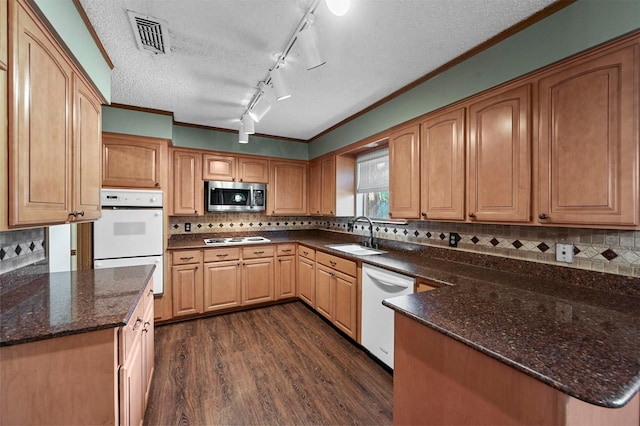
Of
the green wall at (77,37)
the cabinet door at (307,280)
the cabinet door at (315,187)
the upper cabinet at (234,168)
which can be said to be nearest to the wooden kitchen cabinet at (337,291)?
the cabinet door at (307,280)

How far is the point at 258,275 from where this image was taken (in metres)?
3.43

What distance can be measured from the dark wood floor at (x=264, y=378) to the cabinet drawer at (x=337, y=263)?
71 cm

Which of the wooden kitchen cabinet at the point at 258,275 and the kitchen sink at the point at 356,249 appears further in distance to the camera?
the wooden kitchen cabinet at the point at 258,275

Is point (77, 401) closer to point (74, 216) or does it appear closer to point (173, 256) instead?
point (74, 216)

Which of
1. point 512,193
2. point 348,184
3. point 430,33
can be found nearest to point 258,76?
point 430,33

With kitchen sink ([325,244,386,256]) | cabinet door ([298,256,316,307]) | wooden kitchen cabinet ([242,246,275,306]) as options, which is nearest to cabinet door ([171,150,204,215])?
wooden kitchen cabinet ([242,246,275,306])

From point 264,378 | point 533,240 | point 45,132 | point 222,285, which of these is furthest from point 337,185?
point 45,132

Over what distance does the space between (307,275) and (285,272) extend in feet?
1.24

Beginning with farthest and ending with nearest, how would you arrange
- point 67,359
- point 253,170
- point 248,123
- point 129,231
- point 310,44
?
point 253,170 < point 129,231 < point 248,123 < point 310,44 < point 67,359

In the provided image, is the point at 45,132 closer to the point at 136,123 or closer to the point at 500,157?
the point at 136,123

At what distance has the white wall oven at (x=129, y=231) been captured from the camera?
2.59m

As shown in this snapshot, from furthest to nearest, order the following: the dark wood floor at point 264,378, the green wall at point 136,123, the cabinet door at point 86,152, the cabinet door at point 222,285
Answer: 1. the cabinet door at point 222,285
2. the green wall at point 136,123
3. the dark wood floor at point 264,378
4. the cabinet door at point 86,152

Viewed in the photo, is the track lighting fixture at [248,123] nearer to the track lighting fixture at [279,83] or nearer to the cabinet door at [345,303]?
the track lighting fixture at [279,83]

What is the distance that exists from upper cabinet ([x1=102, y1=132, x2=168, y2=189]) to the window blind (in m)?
2.37
